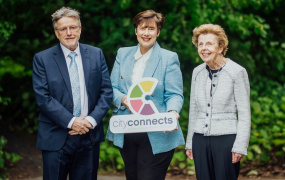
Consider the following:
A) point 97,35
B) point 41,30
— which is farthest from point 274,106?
point 41,30

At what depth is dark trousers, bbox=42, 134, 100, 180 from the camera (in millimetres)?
4152

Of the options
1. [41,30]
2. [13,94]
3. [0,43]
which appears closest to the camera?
[0,43]

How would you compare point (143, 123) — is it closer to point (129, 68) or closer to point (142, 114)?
point (142, 114)

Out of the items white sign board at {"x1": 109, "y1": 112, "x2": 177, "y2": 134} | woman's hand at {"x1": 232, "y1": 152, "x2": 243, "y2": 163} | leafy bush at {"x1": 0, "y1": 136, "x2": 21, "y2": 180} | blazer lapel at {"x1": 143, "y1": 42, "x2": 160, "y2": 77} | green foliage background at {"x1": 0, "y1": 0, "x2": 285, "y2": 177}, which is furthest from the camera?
green foliage background at {"x1": 0, "y1": 0, "x2": 285, "y2": 177}

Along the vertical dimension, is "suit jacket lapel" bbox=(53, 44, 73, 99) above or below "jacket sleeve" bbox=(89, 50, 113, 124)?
above

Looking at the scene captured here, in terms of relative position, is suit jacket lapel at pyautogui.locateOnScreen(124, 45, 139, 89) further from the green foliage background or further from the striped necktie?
the green foliage background

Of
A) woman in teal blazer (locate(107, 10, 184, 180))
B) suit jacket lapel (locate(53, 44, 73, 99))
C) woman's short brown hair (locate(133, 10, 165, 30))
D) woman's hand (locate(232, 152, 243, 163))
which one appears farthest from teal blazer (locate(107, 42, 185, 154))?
woman's hand (locate(232, 152, 243, 163))

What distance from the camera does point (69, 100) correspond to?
4117 millimetres

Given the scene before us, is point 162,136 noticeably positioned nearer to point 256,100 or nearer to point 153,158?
point 153,158

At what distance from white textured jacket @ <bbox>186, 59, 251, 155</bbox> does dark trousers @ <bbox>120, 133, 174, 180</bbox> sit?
0.40 m

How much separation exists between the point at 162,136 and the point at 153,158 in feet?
0.63

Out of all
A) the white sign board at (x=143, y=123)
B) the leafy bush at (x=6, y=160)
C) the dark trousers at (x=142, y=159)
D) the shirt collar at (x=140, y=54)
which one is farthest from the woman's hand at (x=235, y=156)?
the leafy bush at (x=6, y=160)

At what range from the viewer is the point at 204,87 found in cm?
405

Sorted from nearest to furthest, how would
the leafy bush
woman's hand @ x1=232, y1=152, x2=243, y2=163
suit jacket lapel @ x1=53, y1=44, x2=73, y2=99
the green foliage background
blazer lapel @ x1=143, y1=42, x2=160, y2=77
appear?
woman's hand @ x1=232, y1=152, x2=243, y2=163 < suit jacket lapel @ x1=53, y1=44, x2=73, y2=99 < blazer lapel @ x1=143, y1=42, x2=160, y2=77 < the leafy bush < the green foliage background
